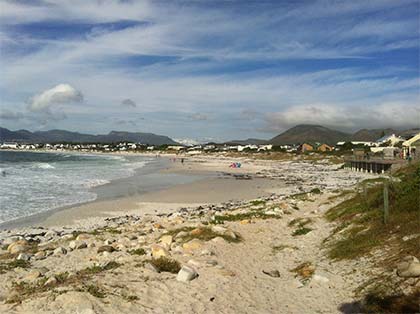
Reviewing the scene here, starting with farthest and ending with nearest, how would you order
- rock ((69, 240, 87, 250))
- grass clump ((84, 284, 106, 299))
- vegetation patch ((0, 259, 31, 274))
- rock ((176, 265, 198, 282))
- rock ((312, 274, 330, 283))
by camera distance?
rock ((69, 240, 87, 250)) < vegetation patch ((0, 259, 31, 274)) < rock ((176, 265, 198, 282)) < rock ((312, 274, 330, 283)) < grass clump ((84, 284, 106, 299))

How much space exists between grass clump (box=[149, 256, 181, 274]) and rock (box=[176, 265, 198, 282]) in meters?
0.51

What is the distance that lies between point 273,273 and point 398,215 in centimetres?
408

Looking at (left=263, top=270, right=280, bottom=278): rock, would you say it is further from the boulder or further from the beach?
the boulder

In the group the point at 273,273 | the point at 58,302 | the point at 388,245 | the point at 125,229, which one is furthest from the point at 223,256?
the point at 125,229

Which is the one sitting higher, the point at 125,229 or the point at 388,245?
the point at 388,245

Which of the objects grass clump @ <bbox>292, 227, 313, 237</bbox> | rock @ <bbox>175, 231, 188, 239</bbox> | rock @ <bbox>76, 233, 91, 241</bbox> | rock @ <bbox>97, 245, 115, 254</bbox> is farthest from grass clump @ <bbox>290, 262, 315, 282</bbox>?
rock @ <bbox>76, 233, 91, 241</bbox>

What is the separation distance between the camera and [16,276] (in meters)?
10.1

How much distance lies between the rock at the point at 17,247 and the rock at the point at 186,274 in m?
6.78

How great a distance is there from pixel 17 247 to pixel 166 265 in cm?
642

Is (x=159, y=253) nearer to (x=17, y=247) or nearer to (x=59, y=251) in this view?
(x=59, y=251)

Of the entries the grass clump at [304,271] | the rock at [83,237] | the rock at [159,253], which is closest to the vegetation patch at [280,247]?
the grass clump at [304,271]

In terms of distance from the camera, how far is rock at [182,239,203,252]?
12.0 m

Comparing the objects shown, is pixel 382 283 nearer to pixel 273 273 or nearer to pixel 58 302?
pixel 273 273

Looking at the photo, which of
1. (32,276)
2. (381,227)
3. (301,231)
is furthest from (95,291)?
(301,231)
